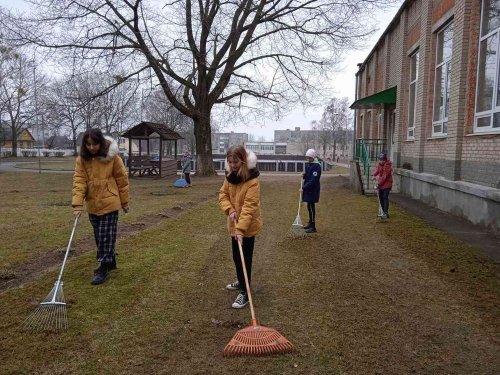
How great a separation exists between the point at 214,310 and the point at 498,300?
3.14 m

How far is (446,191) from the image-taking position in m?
11.0

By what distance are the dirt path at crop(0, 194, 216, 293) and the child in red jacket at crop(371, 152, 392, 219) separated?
5.07m

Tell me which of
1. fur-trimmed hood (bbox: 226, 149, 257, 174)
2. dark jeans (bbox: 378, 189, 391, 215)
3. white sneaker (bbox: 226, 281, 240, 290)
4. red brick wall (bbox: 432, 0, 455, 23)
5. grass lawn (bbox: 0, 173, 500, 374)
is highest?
red brick wall (bbox: 432, 0, 455, 23)

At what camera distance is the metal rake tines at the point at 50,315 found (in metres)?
3.99

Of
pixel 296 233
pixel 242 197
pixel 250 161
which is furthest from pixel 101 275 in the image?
pixel 296 233

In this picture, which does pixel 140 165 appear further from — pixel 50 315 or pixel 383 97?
pixel 50 315

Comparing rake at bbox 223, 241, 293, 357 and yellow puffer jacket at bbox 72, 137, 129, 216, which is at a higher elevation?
A: yellow puffer jacket at bbox 72, 137, 129, 216

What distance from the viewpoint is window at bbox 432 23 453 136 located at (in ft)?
40.2

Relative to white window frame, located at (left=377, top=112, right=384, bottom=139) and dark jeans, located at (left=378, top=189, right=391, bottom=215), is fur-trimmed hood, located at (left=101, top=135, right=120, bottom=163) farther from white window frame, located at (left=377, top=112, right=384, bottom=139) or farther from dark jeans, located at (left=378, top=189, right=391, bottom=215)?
white window frame, located at (left=377, top=112, right=384, bottom=139)

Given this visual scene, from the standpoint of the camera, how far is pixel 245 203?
179 inches

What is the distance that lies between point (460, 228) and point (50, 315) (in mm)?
7748

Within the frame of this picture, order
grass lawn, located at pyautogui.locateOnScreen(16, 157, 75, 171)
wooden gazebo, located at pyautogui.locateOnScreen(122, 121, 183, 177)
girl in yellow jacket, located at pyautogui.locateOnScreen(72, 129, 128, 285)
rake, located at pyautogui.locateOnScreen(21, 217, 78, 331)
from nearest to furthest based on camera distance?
rake, located at pyautogui.locateOnScreen(21, 217, 78, 331), girl in yellow jacket, located at pyautogui.locateOnScreen(72, 129, 128, 285), wooden gazebo, located at pyautogui.locateOnScreen(122, 121, 183, 177), grass lawn, located at pyautogui.locateOnScreen(16, 157, 75, 171)

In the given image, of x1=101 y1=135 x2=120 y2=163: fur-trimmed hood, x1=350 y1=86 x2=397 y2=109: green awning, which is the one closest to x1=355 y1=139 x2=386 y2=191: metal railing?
x1=350 y1=86 x2=397 y2=109: green awning

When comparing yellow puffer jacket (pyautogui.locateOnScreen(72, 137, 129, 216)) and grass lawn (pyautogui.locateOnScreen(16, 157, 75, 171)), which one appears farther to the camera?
grass lawn (pyautogui.locateOnScreen(16, 157, 75, 171))
